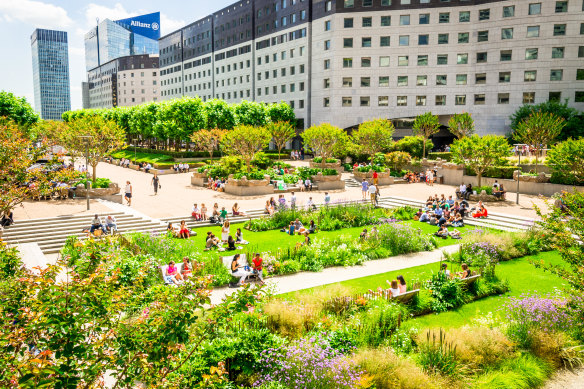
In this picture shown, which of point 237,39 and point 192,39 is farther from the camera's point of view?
point 192,39

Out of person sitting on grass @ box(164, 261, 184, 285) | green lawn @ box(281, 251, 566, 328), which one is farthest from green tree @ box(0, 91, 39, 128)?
green lawn @ box(281, 251, 566, 328)

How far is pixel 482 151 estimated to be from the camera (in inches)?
1248

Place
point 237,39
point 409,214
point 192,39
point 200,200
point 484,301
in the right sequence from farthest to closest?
1. point 192,39
2. point 237,39
3. point 200,200
4. point 409,214
5. point 484,301

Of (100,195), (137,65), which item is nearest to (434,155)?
(100,195)

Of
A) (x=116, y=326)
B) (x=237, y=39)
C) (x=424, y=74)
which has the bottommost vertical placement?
(x=116, y=326)

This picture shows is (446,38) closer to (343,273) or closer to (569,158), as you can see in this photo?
(569,158)

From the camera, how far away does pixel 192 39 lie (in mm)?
95625

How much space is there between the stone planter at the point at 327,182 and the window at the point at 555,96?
33.3 meters

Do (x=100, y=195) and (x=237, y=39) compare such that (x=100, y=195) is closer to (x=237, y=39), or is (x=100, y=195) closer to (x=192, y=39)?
(x=237, y=39)

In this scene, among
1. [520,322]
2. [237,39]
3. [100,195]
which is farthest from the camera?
[237,39]

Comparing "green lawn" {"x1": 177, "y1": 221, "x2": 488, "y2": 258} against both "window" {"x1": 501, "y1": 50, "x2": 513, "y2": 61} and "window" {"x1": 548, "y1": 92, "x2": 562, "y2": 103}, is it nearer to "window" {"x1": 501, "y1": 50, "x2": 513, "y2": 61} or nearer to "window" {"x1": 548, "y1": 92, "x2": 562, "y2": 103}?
"window" {"x1": 548, "y1": 92, "x2": 562, "y2": 103}

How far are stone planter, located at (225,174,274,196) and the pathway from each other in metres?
16.5

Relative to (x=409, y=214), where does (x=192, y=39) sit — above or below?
above

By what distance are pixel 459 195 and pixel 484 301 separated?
19.2 meters
